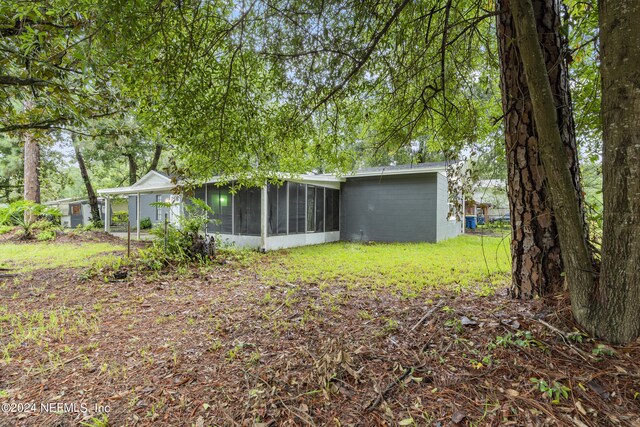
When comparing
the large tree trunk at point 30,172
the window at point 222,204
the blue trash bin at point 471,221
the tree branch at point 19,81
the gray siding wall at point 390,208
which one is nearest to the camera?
the tree branch at point 19,81

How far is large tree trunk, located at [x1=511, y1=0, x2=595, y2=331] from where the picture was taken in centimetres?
164

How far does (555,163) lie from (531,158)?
0.56m

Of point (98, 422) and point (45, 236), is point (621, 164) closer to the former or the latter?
point (98, 422)

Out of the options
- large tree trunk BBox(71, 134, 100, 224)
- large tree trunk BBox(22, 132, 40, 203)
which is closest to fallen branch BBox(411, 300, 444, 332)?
large tree trunk BBox(22, 132, 40, 203)

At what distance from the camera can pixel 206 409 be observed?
188cm

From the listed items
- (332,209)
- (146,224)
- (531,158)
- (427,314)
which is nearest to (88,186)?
(146,224)

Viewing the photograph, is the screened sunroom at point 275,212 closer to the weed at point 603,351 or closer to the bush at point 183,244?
the bush at point 183,244

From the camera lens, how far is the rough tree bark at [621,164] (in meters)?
1.39

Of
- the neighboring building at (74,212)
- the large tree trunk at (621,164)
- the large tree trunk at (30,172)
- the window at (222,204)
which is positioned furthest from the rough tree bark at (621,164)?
the neighboring building at (74,212)

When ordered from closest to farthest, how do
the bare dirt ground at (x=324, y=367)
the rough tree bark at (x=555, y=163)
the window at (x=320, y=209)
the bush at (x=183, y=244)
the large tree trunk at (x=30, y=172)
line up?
the bare dirt ground at (x=324, y=367) → the rough tree bark at (x=555, y=163) → the bush at (x=183, y=244) → the window at (x=320, y=209) → the large tree trunk at (x=30, y=172)

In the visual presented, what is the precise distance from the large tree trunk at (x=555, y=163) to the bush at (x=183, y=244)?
6.02 m

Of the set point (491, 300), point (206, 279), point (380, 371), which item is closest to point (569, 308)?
point (491, 300)

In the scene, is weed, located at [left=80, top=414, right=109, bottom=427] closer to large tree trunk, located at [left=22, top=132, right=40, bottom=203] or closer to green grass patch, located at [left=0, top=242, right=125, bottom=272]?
green grass patch, located at [left=0, top=242, right=125, bottom=272]

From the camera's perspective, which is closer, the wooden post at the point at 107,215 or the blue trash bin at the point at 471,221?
the wooden post at the point at 107,215
